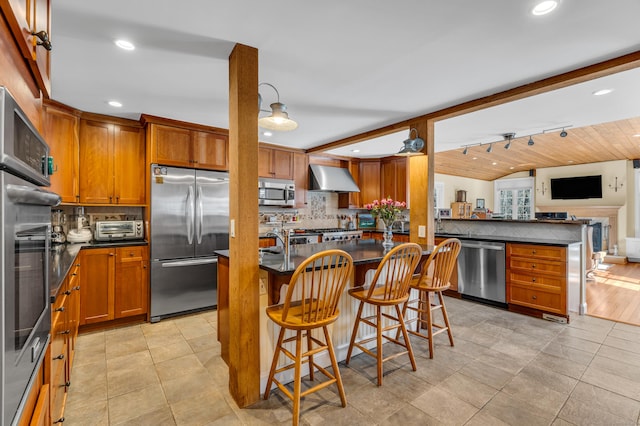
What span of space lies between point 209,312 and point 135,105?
8.40 feet

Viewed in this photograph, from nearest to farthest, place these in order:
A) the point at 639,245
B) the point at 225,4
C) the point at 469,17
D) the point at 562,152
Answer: the point at 225,4 → the point at 469,17 → the point at 562,152 → the point at 639,245

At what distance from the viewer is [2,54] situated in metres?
0.85

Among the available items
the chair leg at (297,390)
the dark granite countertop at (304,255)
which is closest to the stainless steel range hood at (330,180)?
the dark granite countertop at (304,255)

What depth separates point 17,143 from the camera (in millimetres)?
791

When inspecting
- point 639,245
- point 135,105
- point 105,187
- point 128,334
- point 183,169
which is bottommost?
point 128,334

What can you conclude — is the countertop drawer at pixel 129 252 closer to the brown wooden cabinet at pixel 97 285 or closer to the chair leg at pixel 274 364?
the brown wooden cabinet at pixel 97 285

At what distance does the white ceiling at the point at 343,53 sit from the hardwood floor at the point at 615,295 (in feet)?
7.80

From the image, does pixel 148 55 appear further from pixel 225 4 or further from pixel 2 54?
pixel 2 54

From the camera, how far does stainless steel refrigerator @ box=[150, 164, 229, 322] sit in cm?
357

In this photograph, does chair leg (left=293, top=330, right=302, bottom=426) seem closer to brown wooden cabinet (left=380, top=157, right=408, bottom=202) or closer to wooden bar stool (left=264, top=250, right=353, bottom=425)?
wooden bar stool (left=264, top=250, right=353, bottom=425)

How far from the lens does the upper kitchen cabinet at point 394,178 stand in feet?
19.5

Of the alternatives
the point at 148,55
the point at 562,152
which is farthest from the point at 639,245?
the point at 148,55

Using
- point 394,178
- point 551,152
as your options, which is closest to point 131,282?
point 394,178

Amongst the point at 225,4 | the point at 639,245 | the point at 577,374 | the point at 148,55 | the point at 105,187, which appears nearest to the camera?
the point at 225,4
